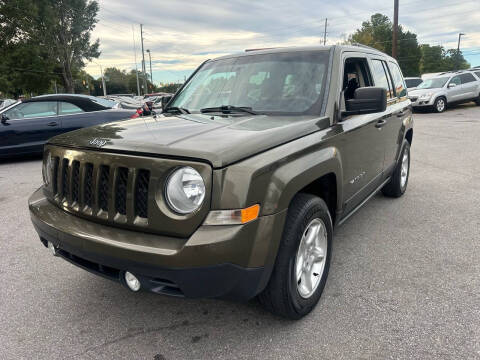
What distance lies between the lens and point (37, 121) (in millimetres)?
8297

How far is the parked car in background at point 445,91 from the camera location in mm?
17281

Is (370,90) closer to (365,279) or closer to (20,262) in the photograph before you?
(365,279)

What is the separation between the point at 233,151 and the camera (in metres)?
1.97

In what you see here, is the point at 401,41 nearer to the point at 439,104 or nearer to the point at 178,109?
the point at 439,104

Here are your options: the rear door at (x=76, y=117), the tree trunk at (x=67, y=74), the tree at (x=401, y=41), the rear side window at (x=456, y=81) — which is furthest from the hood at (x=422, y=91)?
the tree at (x=401, y=41)

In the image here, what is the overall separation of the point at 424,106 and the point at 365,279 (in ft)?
55.3

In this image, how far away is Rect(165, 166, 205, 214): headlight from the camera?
1935 millimetres

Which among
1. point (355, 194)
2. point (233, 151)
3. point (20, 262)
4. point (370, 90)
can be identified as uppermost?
point (370, 90)

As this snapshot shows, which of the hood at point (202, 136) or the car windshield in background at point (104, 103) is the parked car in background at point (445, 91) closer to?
the car windshield in background at point (104, 103)

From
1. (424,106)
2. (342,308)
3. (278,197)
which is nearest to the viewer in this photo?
(278,197)

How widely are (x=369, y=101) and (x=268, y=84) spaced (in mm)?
821

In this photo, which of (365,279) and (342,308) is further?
(365,279)

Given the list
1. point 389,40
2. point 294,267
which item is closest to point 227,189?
point 294,267

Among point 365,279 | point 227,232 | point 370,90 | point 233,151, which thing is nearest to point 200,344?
point 227,232
